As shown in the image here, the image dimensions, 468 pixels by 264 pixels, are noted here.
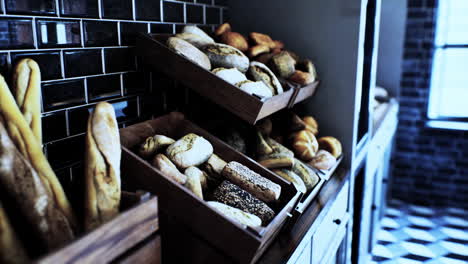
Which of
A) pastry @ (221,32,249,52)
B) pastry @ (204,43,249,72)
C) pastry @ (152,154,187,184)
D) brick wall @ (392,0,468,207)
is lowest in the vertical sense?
brick wall @ (392,0,468,207)

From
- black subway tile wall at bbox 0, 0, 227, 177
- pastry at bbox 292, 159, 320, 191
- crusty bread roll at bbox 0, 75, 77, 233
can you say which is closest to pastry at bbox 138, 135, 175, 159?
black subway tile wall at bbox 0, 0, 227, 177

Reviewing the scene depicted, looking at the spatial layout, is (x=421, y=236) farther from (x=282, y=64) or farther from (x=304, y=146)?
(x=282, y=64)

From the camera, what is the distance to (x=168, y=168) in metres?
0.98

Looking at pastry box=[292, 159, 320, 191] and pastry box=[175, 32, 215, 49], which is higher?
pastry box=[175, 32, 215, 49]

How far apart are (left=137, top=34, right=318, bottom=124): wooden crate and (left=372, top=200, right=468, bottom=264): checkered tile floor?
Answer: 87.8 inches

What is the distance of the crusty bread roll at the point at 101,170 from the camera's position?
73cm

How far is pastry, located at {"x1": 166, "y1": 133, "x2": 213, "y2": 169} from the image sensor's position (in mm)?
1047

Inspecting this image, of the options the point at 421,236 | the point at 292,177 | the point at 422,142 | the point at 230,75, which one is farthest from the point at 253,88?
the point at 422,142

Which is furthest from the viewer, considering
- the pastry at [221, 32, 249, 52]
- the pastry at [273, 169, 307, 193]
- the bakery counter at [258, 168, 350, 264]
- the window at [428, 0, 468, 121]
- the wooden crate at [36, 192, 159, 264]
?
the window at [428, 0, 468, 121]

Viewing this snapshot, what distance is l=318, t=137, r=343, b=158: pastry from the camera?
177 cm

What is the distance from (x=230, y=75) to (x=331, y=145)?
74cm

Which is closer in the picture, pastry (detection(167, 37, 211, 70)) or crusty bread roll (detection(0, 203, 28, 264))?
crusty bread roll (detection(0, 203, 28, 264))

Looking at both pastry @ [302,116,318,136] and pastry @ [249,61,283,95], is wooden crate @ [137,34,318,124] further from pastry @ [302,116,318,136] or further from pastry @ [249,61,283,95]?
pastry @ [302,116,318,136]

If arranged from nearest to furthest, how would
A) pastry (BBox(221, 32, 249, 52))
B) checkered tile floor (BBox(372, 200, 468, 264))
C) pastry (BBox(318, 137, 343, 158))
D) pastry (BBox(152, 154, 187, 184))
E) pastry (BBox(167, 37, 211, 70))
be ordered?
pastry (BBox(152, 154, 187, 184))
pastry (BBox(167, 37, 211, 70))
pastry (BBox(221, 32, 249, 52))
pastry (BBox(318, 137, 343, 158))
checkered tile floor (BBox(372, 200, 468, 264))
